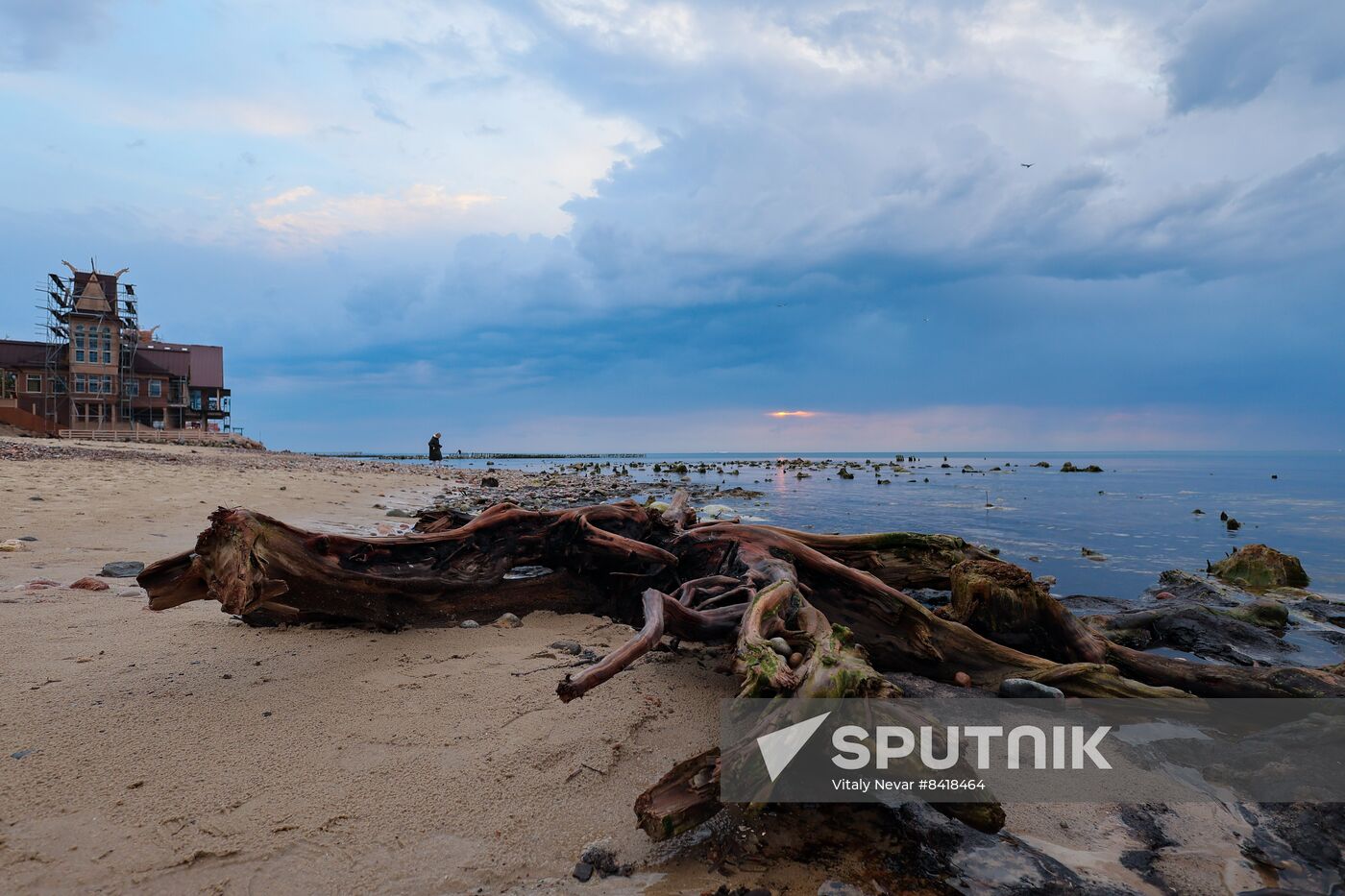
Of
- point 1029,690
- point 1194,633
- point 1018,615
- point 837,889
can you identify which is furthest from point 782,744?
point 1194,633

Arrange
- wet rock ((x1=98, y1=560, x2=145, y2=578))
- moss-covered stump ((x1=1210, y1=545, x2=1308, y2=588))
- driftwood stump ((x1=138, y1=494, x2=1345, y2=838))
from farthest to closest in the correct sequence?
moss-covered stump ((x1=1210, y1=545, x2=1308, y2=588)), wet rock ((x1=98, y1=560, x2=145, y2=578)), driftwood stump ((x1=138, y1=494, x2=1345, y2=838))

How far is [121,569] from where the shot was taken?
5977 millimetres

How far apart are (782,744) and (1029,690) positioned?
2.65m

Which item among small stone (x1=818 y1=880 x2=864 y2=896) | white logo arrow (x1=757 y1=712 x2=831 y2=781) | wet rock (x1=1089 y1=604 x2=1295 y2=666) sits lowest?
wet rock (x1=1089 y1=604 x2=1295 y2=666)

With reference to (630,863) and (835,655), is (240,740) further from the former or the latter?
(835,655)

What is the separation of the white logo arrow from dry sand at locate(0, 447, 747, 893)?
0.63 meters

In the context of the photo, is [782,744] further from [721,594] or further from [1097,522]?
[1097,522]

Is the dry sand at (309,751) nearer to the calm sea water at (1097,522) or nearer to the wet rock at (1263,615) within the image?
the wet rock at (1263,615)

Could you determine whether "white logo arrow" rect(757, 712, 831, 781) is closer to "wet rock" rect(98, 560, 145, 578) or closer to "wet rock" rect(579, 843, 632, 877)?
"wet rock" rect(579, 843, 632, 877)

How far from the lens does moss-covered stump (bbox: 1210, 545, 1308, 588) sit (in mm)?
8656

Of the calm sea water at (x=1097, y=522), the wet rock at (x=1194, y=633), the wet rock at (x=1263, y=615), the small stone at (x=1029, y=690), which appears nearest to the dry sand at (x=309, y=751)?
the small stone at (x=1029, y=690)

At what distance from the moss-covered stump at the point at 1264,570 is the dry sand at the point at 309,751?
934cm

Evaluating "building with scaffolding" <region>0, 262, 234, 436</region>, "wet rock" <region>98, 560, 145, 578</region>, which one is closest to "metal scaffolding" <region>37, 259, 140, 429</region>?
"building with scaffolding" <region>0, 262, 234, 436</region>

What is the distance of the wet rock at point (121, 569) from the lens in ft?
19.1
